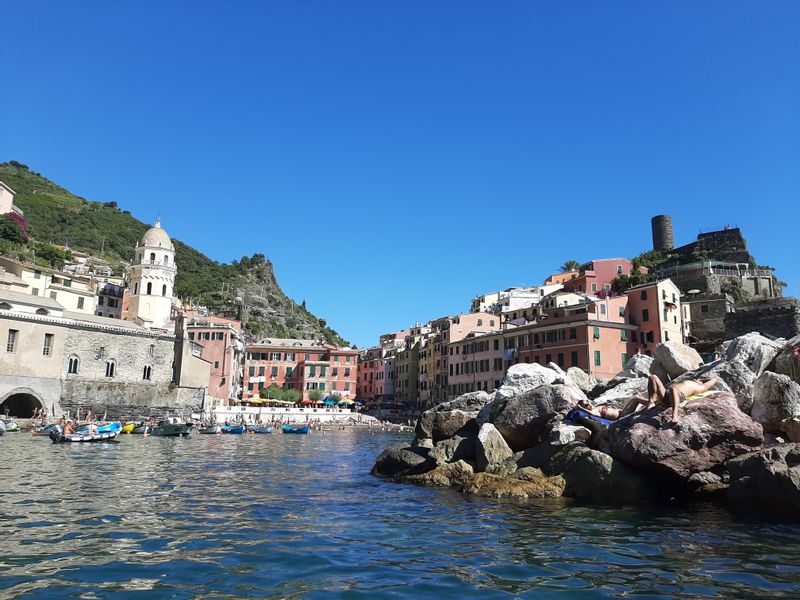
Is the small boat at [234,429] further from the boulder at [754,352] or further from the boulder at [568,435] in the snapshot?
the boulder at [754,352]

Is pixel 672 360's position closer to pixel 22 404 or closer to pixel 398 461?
pixel 398 461

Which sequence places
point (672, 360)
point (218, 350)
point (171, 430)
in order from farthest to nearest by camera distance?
point (218, 350) < point (171, 430) < point (672, 360)

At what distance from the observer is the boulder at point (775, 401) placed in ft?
50.9

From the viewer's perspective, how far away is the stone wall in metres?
59.0

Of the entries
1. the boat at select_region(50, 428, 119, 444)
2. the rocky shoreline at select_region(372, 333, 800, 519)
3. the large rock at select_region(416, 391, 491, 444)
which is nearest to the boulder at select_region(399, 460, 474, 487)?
the rocky shoreline at select_region(372, 333, 800, 519)

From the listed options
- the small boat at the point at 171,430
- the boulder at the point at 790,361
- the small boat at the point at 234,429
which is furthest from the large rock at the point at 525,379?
the small boat at the point at 234,429

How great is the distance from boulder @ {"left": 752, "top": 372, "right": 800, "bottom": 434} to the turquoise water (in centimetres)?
348

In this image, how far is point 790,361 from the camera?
1842cm

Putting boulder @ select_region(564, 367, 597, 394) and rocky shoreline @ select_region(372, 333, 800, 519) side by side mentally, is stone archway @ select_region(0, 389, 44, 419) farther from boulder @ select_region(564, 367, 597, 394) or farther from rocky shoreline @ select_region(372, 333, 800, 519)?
boulder @ select_region(564, 367, 597, 394)

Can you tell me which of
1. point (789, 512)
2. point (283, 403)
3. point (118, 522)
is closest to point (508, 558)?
point (789, 512)

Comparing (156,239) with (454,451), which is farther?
(156,239)

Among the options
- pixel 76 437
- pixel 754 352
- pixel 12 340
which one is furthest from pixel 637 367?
pixel 12 340

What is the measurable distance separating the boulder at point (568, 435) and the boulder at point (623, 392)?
417 cm

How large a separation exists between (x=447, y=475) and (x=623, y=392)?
7.84 metres
